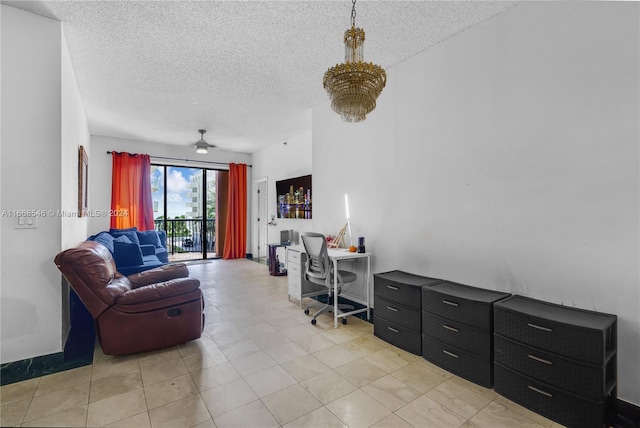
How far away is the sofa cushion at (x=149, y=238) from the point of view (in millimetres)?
5664

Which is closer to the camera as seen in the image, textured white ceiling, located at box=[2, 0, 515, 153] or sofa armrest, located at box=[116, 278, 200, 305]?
textured white ceiling, located at box=[2, 0, 515, 153]

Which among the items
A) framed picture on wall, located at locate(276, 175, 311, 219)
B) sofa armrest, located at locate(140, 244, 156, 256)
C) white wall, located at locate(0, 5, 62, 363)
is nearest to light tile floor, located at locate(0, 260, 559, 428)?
white wall, located at locate(0, 5, 62, 363)

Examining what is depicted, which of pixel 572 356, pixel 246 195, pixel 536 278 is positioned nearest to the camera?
pixel 572 356

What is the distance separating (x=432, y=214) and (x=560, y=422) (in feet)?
5.57

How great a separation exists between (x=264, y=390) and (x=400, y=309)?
1.34 m

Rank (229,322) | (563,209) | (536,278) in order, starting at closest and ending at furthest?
(563,209) → (536,278) → (229,322)

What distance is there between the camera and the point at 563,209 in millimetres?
2076

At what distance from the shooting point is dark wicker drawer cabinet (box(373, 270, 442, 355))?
8.57 feet

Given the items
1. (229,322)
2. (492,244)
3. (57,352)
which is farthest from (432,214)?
(57,352)

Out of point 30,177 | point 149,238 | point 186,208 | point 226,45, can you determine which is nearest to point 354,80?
point 226,45

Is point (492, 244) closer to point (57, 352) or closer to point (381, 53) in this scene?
point (381, 53)

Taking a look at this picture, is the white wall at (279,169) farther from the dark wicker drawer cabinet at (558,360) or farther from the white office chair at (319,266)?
the dark wicker drawer cabinet at (558,360)

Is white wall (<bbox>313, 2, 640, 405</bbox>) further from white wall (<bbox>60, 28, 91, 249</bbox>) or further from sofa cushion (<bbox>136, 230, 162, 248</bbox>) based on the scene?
sofa cushion (<bbox>136, 230, 162, 248</bbox>)

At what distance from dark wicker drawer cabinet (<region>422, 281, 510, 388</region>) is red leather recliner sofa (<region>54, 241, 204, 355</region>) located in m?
2.05
